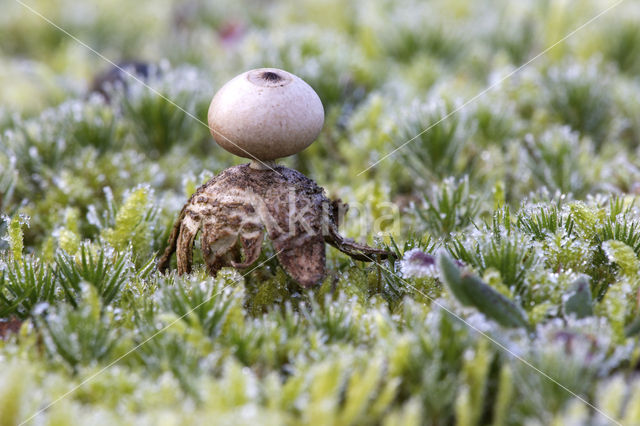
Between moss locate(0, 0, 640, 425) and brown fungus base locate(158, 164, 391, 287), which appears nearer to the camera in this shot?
moss locate(0, 0, 640, 425)

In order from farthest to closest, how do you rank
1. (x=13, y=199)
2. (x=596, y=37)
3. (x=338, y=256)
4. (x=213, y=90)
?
(x=596, y=37) → (x=213, y=90) → (x=13, y=199) → (x=338, y=256)

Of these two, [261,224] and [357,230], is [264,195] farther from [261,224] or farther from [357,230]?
[357,230]

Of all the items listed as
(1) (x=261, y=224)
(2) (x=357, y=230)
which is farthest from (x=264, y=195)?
(2) (x=357, y=230)

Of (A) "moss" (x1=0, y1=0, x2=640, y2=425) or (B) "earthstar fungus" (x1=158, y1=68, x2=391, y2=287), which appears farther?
(B) "earthstar fungus" (x1=158, y1=68, x2=391, y2=287)

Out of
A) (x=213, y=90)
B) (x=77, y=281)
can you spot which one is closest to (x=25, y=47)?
(x=213, y=90)

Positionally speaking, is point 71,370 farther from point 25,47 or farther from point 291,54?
point 25,47

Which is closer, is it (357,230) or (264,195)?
(264,195)
